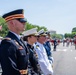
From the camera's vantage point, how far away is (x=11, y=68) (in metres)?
3.38

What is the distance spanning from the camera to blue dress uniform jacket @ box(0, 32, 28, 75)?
3375 mm

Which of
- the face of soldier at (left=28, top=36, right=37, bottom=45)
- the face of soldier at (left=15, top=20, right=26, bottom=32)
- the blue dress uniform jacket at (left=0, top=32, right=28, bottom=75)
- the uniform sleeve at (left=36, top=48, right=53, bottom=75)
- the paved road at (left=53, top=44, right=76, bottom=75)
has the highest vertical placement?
the face of soldier at (left=15, top=20, right=26, bottom=32)

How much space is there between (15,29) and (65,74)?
939cm

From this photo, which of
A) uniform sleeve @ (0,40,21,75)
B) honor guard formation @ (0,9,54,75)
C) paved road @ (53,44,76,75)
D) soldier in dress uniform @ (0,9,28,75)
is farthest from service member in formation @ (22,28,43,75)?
paved road @ (53,44,76,75)

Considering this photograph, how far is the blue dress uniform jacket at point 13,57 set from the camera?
338 centimetres

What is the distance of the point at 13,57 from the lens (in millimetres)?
3424

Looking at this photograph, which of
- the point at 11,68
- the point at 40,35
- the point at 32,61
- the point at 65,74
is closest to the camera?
the point at 11,68

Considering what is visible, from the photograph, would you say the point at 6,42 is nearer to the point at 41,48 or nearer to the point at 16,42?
the point at 16,42

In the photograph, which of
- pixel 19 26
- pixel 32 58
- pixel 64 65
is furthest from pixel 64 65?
pixel 19 26

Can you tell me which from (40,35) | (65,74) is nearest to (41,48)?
(40,35)

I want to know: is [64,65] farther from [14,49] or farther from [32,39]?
[14,49]

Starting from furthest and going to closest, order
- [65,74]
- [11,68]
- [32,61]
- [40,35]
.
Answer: [65,74] < [40,35] < [32,61] < [11,68]

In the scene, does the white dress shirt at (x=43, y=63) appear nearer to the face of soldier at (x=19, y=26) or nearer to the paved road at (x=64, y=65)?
the face of soldier at (x=19, y=26)

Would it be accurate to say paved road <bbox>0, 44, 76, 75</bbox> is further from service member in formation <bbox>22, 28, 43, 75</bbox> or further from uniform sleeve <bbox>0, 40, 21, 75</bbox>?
uniform sleeve <bbox>0, 40, 21, 75</bbox>
